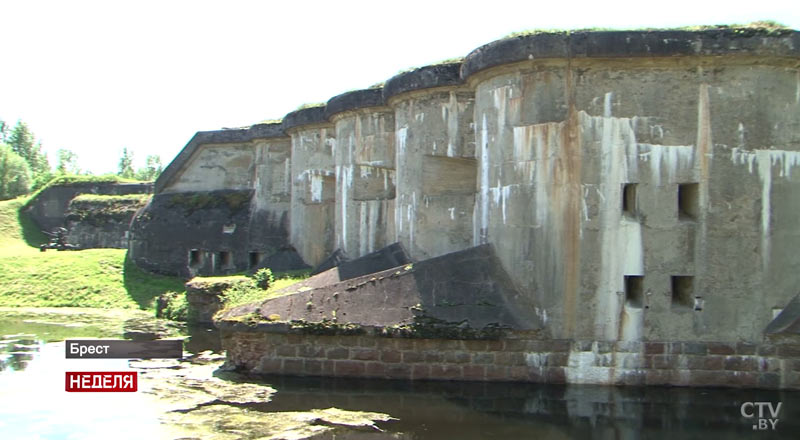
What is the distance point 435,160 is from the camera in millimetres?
11828

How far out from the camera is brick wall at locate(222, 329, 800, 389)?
29.2 ft

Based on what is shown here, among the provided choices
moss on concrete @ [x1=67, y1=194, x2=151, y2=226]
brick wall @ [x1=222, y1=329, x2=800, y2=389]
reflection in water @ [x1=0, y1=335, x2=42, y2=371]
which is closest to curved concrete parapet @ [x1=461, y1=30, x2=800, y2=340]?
brick wall @ [x1=222, y1=329, x2=800, y2=389]

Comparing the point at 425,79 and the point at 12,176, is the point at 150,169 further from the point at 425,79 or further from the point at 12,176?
the point at 425,79

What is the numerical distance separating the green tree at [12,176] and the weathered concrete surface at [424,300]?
1316 inches

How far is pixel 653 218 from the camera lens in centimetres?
905

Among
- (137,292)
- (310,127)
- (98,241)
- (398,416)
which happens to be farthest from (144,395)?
(98,241)

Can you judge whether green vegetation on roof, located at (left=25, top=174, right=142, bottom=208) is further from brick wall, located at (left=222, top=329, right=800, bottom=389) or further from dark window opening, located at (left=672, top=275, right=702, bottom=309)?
dark window opening, located at (left=672, top=275, right=702, bottom=309)

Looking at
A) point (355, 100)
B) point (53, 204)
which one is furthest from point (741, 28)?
point (53, 204)

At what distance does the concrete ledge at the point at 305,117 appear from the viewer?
52.3 ft

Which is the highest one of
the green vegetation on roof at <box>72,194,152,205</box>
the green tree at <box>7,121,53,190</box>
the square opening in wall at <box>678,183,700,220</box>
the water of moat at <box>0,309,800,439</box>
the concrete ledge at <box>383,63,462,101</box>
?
the green tree at <box>7,121,53,190</box>

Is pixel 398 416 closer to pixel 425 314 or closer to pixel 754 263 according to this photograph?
pixel 425 314

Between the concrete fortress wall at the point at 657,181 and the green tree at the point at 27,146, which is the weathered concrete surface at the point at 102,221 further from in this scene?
the green tree at the point at 27,146

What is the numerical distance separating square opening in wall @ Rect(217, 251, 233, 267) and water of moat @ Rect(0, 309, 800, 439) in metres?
8.77

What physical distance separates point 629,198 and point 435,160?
3.43m
